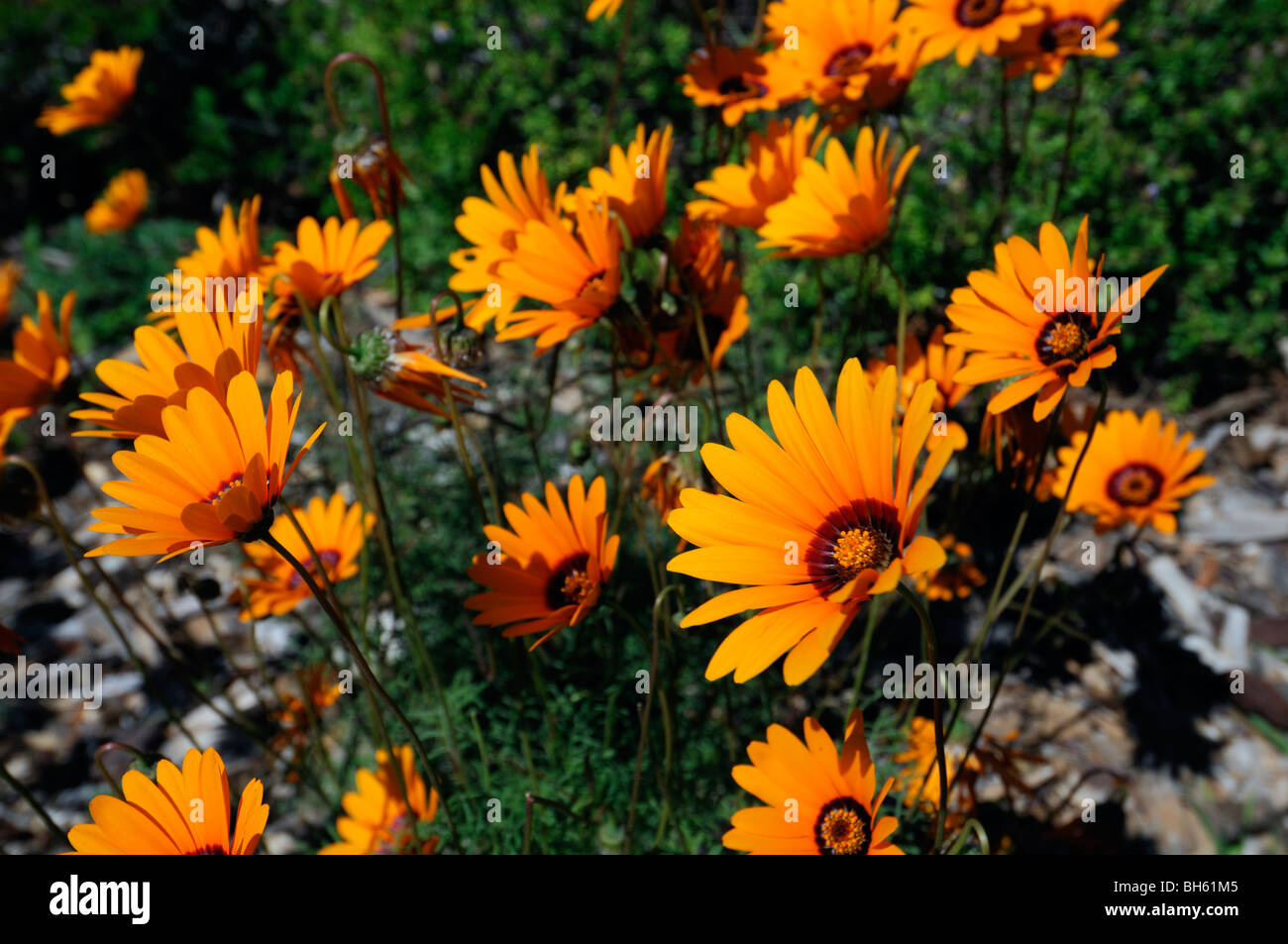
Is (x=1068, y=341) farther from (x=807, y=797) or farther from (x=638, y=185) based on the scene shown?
(x=638, y=185)

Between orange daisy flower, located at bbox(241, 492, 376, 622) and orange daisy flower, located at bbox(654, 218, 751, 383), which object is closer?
orange daisy flower, located at bbox(654, 218, 751, 383)

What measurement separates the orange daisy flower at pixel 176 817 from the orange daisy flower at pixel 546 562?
1.28 feet

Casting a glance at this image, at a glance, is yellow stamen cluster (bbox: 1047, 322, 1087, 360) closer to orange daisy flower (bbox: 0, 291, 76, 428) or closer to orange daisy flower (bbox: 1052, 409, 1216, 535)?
orange daisy flower (bbox: 1052, 409, 1216, 535)

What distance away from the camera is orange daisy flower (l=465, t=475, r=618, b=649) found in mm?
1302

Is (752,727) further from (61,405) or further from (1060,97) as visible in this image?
(1060,97)

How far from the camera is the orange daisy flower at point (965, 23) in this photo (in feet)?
5.28

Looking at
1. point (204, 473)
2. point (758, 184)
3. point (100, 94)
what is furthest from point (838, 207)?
point (100, 94)

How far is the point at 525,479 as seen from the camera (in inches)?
104

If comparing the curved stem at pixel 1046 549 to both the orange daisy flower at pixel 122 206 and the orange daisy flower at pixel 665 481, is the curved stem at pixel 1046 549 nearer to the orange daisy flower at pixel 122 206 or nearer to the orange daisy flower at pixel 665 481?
the orange daisy flower at pixel 665 481

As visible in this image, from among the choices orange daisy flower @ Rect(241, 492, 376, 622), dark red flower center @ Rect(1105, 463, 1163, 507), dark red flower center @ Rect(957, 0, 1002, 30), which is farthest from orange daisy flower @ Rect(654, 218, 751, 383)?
dark red flower center @ Rect(1105, 463, 1163, 507)

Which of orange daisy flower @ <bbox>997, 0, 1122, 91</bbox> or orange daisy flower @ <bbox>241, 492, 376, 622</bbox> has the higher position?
orange daisy flower @ <bbox>997, 0, 1122, 91</bbox>

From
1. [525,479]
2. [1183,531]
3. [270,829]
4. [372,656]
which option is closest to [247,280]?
[372,656]

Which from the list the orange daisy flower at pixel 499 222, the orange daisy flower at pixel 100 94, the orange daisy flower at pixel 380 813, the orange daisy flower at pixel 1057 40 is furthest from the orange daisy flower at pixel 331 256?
the orange daisy flower at pixel 100 94

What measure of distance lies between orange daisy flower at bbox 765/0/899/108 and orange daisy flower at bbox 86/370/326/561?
1288 millimetres
